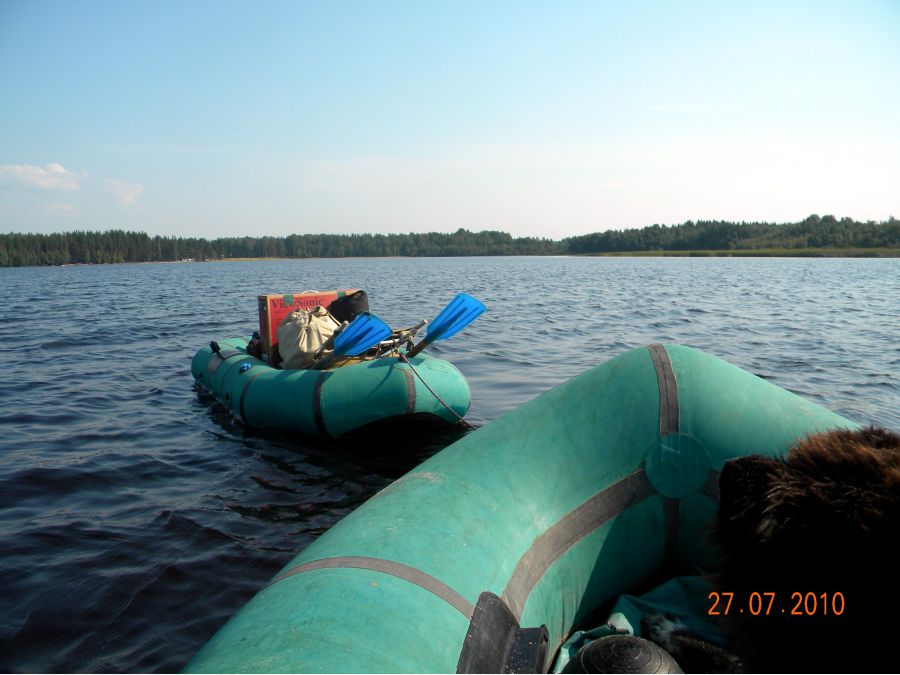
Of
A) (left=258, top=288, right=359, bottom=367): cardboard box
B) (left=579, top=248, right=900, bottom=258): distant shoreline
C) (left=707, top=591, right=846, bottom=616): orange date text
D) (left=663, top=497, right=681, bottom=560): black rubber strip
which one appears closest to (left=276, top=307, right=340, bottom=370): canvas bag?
(left=258, top=288, right=359, bottom=367): cardboard box

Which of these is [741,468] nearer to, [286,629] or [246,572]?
[286,629]

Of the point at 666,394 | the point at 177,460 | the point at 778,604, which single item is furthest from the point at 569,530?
the point at 177,460

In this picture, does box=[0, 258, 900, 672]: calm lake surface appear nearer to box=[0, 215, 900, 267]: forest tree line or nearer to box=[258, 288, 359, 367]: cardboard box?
box=[258, 288, 359, 367]: cardboard box

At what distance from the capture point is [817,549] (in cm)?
148

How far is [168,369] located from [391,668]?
10648 millimetres

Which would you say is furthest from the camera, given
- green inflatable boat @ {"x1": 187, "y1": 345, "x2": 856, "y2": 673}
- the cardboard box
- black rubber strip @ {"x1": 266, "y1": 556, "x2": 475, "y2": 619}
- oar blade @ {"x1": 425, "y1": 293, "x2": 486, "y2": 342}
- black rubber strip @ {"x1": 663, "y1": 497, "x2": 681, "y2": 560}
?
the cardboard box

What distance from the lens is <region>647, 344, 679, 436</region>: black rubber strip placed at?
285 centimetres

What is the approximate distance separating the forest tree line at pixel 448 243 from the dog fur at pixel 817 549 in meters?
85.4

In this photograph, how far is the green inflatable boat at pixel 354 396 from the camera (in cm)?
625

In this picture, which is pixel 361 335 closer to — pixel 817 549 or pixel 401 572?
pixel 401 572

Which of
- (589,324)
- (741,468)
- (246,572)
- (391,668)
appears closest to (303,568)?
(391,668)

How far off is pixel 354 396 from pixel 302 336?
132 centimetres

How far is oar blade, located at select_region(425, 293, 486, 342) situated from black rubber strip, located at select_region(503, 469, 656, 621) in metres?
4.05

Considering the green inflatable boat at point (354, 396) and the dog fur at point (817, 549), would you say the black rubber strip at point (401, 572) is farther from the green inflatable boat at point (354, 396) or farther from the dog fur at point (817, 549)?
the green inflatable boat at point (354, 396)
